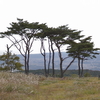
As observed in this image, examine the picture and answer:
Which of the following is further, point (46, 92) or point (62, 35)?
point (62, 35)

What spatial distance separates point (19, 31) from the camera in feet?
101

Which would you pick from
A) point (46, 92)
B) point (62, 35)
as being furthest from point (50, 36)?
point (46, 92)

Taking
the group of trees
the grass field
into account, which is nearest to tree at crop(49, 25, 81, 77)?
the group of trees

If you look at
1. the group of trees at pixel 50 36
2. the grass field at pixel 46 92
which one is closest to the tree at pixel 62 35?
the group of trees at pixel 50 36

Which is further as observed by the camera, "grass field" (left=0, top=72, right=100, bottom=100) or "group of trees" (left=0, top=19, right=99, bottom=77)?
"group of trees" (left=0, top=19, right=99, bottom=77)

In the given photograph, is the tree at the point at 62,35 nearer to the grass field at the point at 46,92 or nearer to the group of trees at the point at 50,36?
the group of trees at the point at 50,36

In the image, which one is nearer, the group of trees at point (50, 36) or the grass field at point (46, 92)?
the grass field at point (46, 92)

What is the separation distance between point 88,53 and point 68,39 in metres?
5.34

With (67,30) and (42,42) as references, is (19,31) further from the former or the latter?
(67,30)

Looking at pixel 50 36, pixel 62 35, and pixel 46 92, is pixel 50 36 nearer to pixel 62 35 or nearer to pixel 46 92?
pixel 62 35

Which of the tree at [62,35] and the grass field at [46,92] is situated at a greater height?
the tree at [62,35]

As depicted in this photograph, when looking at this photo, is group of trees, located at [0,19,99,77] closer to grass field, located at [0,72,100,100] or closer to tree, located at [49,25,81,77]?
tree, located at [49,25,81,77]

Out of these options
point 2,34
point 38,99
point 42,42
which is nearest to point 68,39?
point 42,42

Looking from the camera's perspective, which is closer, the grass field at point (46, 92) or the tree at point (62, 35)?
→ the grass field at point (46, 92)
